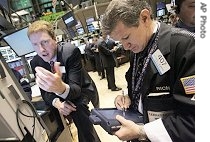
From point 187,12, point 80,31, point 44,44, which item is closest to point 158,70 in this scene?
point 187,12

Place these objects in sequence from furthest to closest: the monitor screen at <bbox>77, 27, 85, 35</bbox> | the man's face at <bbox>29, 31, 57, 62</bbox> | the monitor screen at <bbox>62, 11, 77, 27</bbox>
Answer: the monitor screen at <bbox>77, 27, 85, 35</bbox>
the monitor screen at <bbox>62, 11, 77, 27</bbox>
the man's face at <bbox>29, 31, 57, 62</bbox>

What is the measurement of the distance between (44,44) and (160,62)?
981mm

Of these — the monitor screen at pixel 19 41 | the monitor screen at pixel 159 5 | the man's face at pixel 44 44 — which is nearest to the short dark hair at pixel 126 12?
the man's face at pixel 44 44

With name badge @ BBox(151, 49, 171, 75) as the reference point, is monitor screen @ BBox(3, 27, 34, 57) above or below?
below

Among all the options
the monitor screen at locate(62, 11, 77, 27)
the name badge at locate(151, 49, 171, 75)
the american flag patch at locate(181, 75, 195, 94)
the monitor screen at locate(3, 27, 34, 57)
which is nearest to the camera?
the american flag patch at locate(181, 75, 195, 94)

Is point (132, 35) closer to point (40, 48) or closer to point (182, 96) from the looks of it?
point (182, 96)

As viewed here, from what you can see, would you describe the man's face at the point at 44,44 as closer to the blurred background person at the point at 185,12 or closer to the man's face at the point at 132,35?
the man's face at the point at 132,35

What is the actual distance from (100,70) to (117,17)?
6348 mm

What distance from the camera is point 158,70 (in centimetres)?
108

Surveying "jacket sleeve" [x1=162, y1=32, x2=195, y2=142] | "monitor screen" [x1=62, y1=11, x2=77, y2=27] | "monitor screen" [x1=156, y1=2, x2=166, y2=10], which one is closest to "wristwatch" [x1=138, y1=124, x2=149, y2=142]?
"jacket sleeve" [x1=162, y1=32, x2=195, y2=142]

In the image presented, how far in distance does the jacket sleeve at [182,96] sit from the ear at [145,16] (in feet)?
0.48

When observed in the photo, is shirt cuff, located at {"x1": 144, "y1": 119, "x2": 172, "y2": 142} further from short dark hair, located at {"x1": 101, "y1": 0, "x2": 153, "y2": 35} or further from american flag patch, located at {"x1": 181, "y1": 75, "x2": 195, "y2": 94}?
short dark hair, located at {"x1": 101, "y1": 0, "x2": 153, "y2": 35}

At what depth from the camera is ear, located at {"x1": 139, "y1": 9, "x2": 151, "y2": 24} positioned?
1.09 metres
